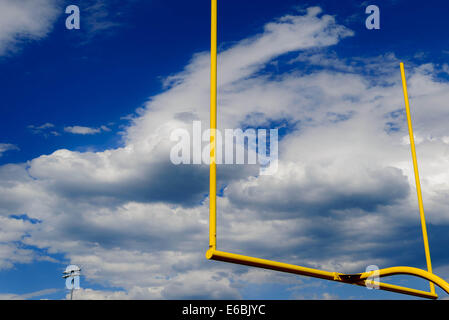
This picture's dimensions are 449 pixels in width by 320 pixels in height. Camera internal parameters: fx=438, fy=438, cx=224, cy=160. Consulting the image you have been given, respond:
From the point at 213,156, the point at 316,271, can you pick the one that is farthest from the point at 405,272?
the point at 213,156

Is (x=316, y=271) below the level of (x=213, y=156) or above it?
below

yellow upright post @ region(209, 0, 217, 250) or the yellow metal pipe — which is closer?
the yellow metal pipe

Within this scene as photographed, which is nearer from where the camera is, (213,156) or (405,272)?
(213,156)

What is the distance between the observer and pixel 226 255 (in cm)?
431

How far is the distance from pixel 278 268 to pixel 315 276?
76cm

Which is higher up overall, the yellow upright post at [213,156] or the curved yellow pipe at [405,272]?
the yellow upright post at [213,156]

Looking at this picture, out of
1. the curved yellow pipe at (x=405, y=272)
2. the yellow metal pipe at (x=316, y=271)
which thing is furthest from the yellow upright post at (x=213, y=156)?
the curved yellow pipe at (x=405, y=272)

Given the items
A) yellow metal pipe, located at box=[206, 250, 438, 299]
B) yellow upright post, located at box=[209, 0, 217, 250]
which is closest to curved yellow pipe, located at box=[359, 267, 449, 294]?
yellow metal pipe, located at box=[206, 250, 438, 299]

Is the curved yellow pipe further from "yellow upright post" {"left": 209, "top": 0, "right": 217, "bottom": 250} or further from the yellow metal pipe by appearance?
"yellow upright post" {"left": 209, "top": 0, "right": 217, "bottom": 250}

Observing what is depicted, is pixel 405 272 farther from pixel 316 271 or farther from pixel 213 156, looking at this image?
pixel 213 156

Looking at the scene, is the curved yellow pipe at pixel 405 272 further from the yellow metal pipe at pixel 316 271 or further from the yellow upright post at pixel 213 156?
the yellow upright post at pixel 213 156
